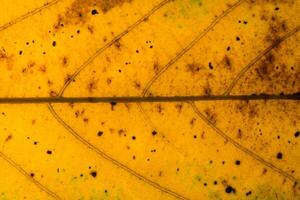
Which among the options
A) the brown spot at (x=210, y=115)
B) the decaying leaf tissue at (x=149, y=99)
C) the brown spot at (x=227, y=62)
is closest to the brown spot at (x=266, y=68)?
the decaying leaf tissue at (x=149, y=99)

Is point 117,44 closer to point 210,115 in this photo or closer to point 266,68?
point 210,115

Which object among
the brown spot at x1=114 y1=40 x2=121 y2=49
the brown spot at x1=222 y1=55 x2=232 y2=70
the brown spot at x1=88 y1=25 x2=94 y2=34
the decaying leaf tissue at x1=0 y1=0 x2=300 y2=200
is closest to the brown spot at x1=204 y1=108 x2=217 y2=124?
the decaying leaf tissue at x1=0 y1=0 x2=300 y2=200

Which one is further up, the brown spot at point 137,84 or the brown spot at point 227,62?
the brown spot at point 227,62

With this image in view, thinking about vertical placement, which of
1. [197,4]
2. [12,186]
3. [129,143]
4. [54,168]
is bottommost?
[12,186]

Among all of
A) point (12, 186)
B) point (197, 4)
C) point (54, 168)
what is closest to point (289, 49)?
point (197, 4)

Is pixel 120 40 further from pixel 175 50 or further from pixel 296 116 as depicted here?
pixel 296 116

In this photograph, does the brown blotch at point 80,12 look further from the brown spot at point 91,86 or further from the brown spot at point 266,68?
the brown spot at point 266,68

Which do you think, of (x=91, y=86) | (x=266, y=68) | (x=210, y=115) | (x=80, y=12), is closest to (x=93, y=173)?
(x=91, y=86)

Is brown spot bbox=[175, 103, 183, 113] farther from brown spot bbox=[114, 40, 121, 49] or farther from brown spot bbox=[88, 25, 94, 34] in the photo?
brown spot bbox=[88, 25, 94, 34]

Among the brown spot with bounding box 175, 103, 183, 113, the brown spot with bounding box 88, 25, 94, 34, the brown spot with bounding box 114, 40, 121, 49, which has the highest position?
the brown spot with bounding box 88, 25, 94, 34
